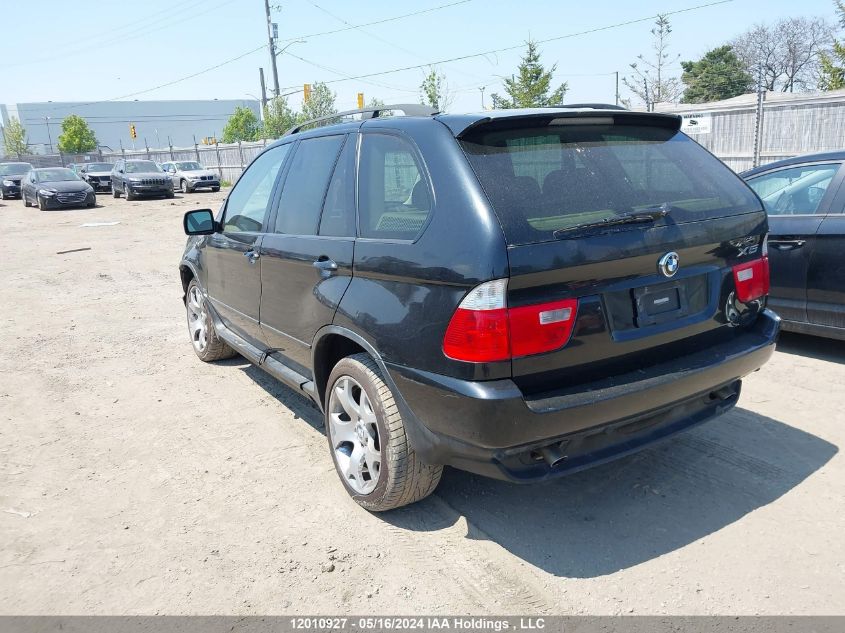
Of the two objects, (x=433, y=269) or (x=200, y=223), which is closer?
(x=433, y=269)

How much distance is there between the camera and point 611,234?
268 cm

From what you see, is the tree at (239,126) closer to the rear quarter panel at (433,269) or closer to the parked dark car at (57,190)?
the parked dark car at (57,190)

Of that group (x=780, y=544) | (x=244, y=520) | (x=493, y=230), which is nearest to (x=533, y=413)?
(x=493, y=230)

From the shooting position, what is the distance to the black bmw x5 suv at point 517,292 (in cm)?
254

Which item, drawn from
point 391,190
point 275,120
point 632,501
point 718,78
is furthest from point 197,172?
point 718,78

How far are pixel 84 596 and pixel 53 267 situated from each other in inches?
413

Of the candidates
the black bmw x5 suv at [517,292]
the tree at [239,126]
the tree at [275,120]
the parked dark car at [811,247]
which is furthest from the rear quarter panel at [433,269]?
the tree at [239,126]

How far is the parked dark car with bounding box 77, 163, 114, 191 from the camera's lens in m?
33.0

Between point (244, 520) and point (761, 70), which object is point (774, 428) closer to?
point (244, 520)

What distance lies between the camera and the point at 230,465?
391 cm

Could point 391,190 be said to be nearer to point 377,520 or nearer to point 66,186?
point 377,520

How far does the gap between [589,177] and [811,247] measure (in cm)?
307

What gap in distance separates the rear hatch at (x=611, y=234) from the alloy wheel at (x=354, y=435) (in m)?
0.93

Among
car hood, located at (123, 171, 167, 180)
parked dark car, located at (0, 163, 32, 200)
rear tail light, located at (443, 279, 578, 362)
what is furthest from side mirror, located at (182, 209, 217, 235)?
parked dark car, located at (0, 163, 32, 200)
